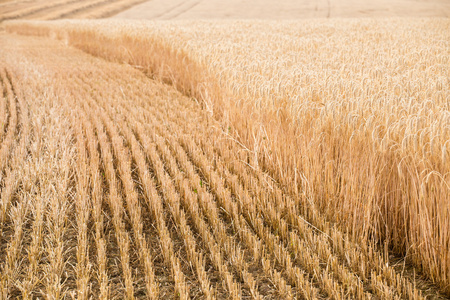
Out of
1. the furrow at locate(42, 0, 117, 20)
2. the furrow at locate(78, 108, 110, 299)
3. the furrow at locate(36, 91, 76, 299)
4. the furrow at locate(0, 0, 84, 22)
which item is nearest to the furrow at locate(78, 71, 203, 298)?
the furrow at locate(78, 108, 110, 299)

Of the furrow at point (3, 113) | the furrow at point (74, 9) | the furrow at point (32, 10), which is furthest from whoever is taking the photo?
the furrow at point (74, 9)

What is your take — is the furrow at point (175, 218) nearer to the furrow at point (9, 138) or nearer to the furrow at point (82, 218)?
the furrow at point (82, 218)

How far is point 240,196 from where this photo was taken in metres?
2.57

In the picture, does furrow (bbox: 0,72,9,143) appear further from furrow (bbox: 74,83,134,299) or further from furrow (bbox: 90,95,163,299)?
furrow (bbox: 90,95,163,299)

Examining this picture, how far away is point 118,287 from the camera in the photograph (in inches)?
72.7

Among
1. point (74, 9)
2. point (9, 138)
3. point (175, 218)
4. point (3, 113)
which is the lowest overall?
point (175, 218)

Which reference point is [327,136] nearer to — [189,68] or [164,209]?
[164,209]

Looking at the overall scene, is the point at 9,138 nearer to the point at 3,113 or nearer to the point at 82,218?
the point at 3,113

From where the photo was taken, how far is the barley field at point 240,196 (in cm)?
183

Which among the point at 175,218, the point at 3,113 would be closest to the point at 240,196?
the point at 175,218

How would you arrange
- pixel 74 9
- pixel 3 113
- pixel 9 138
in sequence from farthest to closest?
pixel 74 9 < pixel 3 113 < pixel 9 138

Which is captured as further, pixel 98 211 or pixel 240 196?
pixel 240 196

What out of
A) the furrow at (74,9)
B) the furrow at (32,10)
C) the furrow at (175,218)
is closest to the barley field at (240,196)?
the furrow at (175,218)

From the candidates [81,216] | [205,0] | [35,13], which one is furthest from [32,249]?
[205,0]
